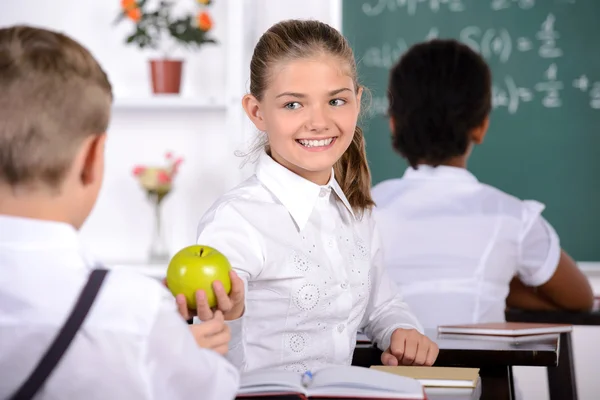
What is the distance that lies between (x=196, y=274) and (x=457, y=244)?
1.38 metres

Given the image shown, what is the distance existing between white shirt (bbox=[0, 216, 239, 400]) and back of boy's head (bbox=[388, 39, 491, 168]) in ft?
5.70

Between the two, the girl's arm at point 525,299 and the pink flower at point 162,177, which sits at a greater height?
the pink flower at point 162,177

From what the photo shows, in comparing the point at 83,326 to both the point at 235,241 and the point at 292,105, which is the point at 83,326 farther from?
the point at 292,105

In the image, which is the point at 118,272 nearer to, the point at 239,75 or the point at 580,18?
the point at 239,75

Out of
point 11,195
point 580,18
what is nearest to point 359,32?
point 580,18

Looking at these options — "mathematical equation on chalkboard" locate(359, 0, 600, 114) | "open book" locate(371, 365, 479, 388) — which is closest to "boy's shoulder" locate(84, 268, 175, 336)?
"open book" locate(371, 365, 479, 388)

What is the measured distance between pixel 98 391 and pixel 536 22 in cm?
329

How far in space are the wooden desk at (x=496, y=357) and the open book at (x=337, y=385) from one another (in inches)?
17.9

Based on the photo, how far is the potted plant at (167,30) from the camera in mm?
3832

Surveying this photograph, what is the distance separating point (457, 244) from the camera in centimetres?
260

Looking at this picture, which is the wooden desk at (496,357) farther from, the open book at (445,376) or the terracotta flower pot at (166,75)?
the terracotta flower pot at (166,75)

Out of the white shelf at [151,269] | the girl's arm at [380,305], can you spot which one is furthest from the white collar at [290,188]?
the white shelf at [151,269]

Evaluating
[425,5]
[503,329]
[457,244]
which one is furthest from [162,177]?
[503,329]

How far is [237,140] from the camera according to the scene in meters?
3.86
